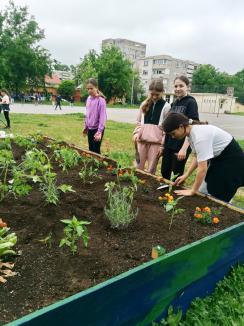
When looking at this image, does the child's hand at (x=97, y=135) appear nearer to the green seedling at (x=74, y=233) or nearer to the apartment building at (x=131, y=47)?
the green seedling at (x=74, y=233)

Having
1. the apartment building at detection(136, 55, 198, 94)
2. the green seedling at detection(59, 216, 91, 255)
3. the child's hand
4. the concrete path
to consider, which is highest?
the apartment building at detection(136, 55, 198, 94)

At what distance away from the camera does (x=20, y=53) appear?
3950cm

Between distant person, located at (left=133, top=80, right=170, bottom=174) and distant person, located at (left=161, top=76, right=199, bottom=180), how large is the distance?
0.51ft

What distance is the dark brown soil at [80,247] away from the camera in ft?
5.46

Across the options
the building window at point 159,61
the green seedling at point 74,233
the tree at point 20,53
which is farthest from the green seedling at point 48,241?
the building window at point 159,61

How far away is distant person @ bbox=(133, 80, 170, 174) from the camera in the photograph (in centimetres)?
386

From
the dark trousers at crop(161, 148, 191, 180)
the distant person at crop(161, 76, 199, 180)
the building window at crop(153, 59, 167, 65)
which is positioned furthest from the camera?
the building window at crop(153, 59, 167, 65)

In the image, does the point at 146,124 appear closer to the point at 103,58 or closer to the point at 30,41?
the point at 30,41

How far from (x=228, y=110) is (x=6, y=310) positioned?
6137 centimetres

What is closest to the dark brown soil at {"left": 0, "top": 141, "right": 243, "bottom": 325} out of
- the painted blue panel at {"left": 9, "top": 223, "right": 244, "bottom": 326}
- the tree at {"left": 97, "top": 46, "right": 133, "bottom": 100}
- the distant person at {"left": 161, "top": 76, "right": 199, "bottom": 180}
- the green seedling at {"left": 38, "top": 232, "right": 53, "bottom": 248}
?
the green seedling at {"left": 38, "top": 232, "right": 53, "bottom": 248}

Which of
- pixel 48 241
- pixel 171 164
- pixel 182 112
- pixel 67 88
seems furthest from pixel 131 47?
pixel 48 241

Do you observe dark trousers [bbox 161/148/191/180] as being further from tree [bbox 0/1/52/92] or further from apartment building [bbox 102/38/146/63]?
apartment building [bbox 102/38/146/63]

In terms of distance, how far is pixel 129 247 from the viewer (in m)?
2.19

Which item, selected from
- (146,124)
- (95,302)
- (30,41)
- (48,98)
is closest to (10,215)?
(95,302)
